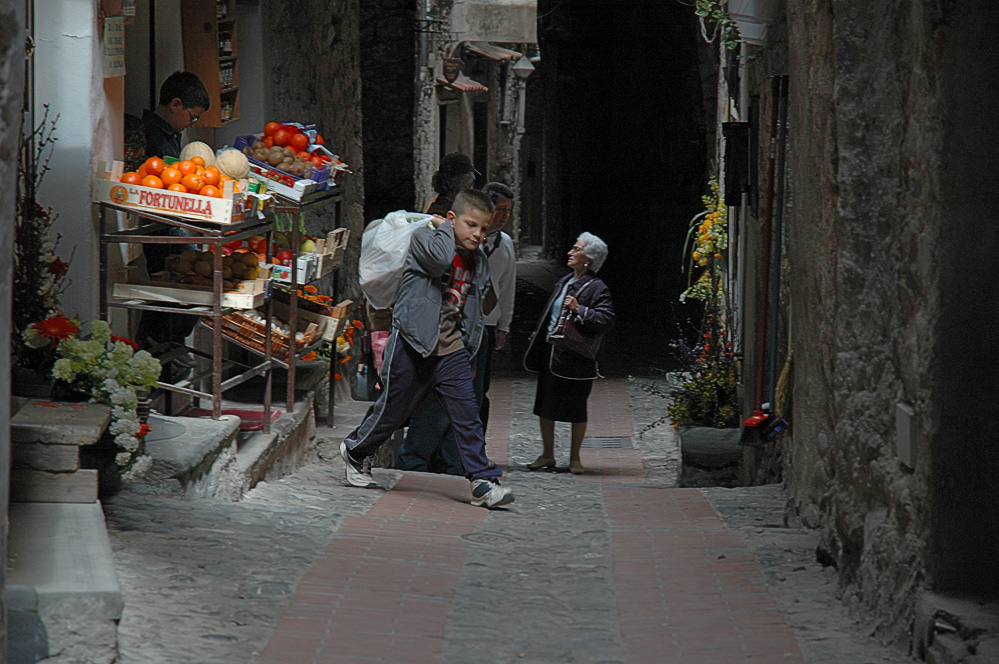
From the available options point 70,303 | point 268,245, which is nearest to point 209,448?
point 70,303

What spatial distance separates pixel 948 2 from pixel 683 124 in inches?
598

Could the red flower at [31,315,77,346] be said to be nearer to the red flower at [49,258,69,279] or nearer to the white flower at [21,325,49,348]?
the white flower at [21,325,49,348]

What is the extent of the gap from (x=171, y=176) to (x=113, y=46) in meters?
0.68

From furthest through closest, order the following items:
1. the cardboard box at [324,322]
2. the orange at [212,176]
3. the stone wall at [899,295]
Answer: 1. the cardboard box at [324,322]
2. the orange at [212,176]
3. the stone wall at [899,295]

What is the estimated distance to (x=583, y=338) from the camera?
7559mm

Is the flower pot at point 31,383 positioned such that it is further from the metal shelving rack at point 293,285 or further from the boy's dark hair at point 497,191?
the boy's dark hair at point 497,191

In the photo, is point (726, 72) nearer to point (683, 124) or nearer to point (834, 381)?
point (834, 381)

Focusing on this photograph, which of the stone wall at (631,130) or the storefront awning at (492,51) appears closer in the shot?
the stone wall at (631,130)

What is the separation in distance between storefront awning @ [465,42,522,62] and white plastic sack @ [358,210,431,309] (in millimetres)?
14461

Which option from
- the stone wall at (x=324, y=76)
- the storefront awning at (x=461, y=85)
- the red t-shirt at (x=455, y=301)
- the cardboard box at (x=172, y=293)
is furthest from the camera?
the storefront awning at (x=461, y=85)

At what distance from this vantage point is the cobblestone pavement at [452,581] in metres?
3.69

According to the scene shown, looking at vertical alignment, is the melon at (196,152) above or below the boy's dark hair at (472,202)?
above

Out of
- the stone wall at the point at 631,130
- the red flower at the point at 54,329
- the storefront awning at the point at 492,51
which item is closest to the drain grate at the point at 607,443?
the red flower at the point at 54,329

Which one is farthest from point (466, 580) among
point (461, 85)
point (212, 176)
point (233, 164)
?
point (461, 85)
